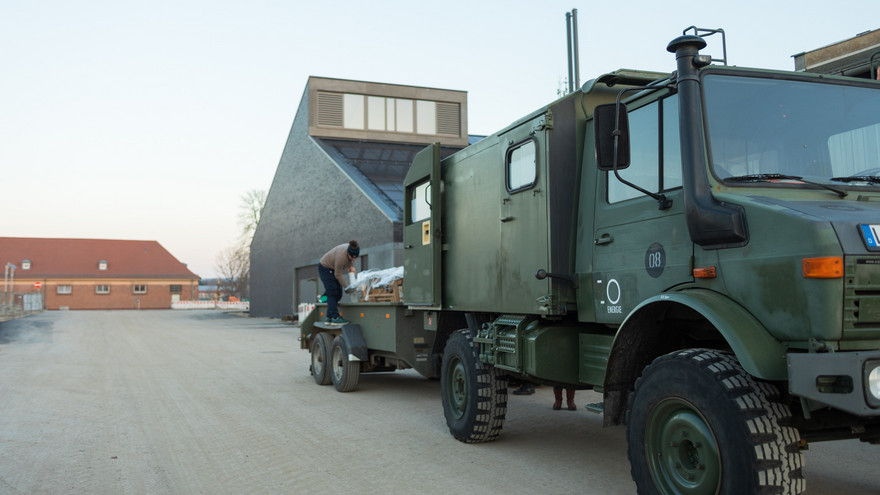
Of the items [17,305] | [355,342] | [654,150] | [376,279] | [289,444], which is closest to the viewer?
[654,150]

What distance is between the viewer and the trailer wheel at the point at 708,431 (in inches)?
133

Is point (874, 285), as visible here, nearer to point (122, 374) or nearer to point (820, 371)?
point (820, 371)

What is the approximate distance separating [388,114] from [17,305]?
1069 inches

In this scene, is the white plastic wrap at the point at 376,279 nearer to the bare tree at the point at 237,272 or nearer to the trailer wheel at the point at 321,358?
the trailer wheel at the point at 321,358

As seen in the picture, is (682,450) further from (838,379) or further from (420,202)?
(420,202)

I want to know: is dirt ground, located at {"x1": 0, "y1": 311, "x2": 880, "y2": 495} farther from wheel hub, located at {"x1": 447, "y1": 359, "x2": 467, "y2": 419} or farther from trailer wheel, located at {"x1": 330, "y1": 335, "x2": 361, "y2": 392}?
wheel hub, located at {"x1": 447, "y1": 359, "x2": 467, "y2": 419}

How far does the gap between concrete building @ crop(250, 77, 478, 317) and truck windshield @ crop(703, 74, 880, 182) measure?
78.2 feet

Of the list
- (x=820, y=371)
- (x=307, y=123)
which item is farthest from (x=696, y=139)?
(x=307, y=123)

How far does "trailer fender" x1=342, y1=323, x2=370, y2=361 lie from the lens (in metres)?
10.0

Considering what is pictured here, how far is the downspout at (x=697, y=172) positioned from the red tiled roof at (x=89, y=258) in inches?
3054

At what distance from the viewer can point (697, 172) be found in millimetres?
3955

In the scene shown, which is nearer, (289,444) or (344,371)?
(289,444)

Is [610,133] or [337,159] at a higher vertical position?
[337,159]

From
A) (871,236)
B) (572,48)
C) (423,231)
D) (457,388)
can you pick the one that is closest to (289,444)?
(457,388)
